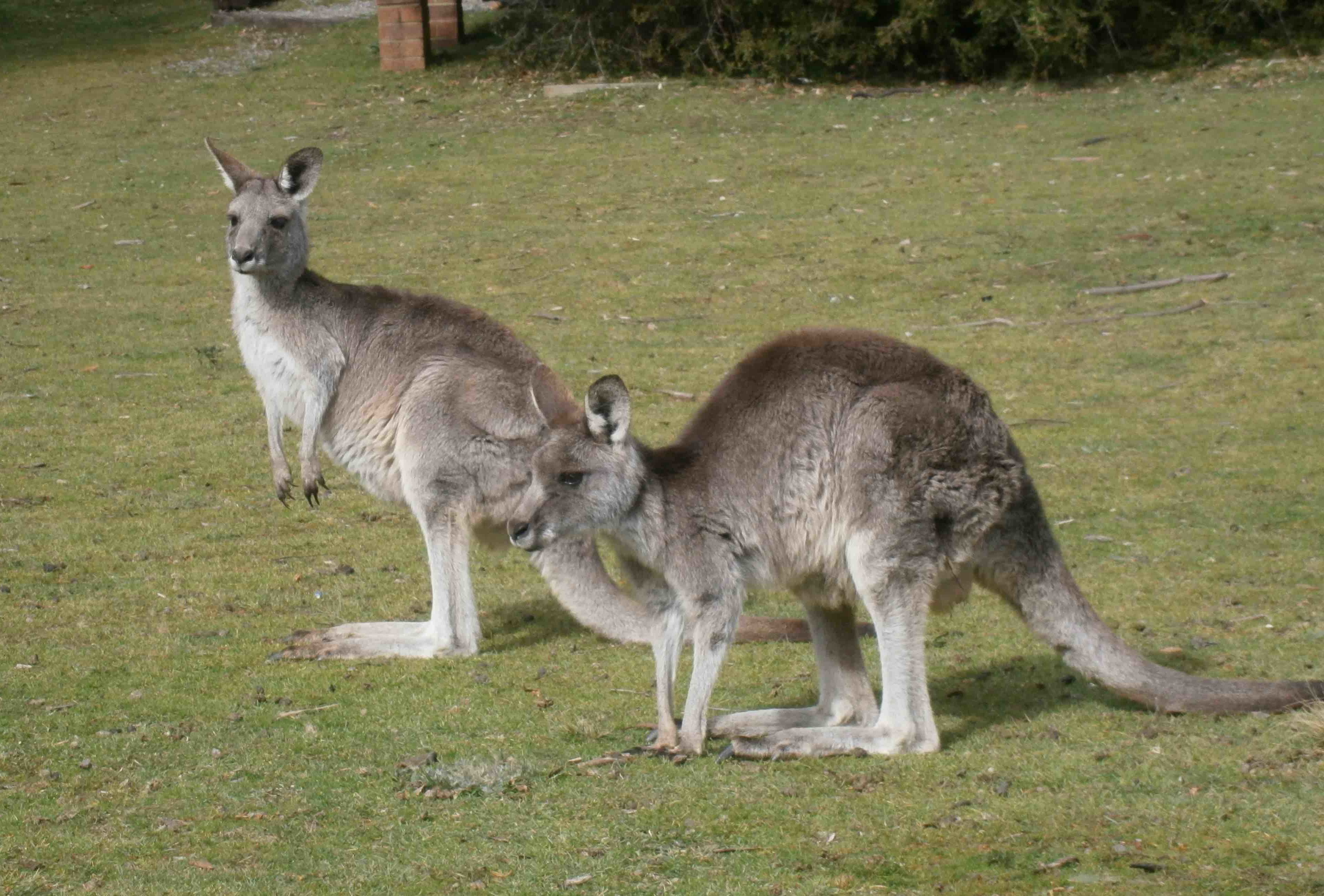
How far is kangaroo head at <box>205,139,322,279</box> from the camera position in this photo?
6.66m

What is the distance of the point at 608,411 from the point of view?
4.86 meters

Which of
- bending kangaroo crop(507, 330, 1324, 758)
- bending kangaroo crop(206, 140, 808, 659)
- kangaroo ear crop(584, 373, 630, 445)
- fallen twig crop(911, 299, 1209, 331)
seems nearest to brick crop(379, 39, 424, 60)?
fallen twig crop(911, 299, 1209, 331)

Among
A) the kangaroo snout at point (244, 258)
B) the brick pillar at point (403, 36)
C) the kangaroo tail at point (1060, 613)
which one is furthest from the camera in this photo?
the brick pillar at point (403, 36)

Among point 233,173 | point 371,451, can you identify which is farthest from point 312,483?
point 233,173

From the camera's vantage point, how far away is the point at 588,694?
18.4ft

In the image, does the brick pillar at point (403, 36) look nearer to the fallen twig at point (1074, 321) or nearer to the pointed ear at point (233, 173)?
the fallen twig at point (1074, 321)

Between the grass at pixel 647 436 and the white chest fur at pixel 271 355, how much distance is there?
2.75 feet

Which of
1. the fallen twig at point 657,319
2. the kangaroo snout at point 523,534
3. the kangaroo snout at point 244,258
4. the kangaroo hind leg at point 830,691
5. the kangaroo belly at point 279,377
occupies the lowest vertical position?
the fallen twig at point 657,319

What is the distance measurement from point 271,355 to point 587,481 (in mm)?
2256

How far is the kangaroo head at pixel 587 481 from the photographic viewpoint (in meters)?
4.88

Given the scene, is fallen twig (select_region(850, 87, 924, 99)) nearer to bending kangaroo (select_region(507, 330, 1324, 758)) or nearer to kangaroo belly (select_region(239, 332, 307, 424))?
kangaroo belly (select_region(239, 332, 307, 424))

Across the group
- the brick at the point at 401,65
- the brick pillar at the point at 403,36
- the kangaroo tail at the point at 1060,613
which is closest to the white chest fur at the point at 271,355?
the kangaroo tail at the point at 1060,613

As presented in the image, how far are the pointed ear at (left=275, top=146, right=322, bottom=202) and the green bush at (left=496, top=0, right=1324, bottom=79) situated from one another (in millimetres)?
10302

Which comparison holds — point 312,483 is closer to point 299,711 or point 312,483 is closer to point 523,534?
point 299,711
